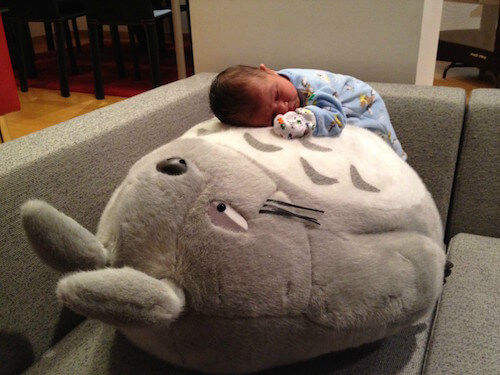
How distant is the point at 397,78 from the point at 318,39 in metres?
0.28

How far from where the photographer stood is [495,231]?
1.30 meters

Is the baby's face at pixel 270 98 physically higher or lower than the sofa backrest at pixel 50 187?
higher

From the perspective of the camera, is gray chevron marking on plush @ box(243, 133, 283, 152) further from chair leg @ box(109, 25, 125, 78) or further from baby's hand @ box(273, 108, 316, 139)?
chair leg @ box(109, 25, 125, 78)

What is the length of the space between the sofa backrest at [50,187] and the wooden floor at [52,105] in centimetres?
165

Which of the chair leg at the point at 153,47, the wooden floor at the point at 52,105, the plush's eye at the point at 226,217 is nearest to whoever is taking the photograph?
the plush's eye at the point at 226,217

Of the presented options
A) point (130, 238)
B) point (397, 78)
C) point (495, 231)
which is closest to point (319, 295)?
point (130, 238)

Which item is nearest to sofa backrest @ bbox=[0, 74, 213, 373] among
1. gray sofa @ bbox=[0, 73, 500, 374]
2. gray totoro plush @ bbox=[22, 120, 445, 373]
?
gray sofa @ bbox=[0, 73, 500, 374]

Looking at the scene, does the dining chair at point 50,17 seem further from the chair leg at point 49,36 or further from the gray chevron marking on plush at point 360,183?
the gray chevron marking on plush at point 360,183

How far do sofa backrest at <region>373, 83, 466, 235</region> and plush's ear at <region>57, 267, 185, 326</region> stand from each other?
3.06 ft

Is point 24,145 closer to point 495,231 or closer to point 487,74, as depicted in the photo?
point 495,231

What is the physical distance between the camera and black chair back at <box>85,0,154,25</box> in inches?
112

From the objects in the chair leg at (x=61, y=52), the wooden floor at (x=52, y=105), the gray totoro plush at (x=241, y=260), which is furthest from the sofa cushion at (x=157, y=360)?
the chair leg at (x=61, y=52)

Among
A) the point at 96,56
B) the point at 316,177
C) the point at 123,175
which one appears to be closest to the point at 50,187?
the point at 123,175

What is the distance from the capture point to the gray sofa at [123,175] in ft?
2.86
